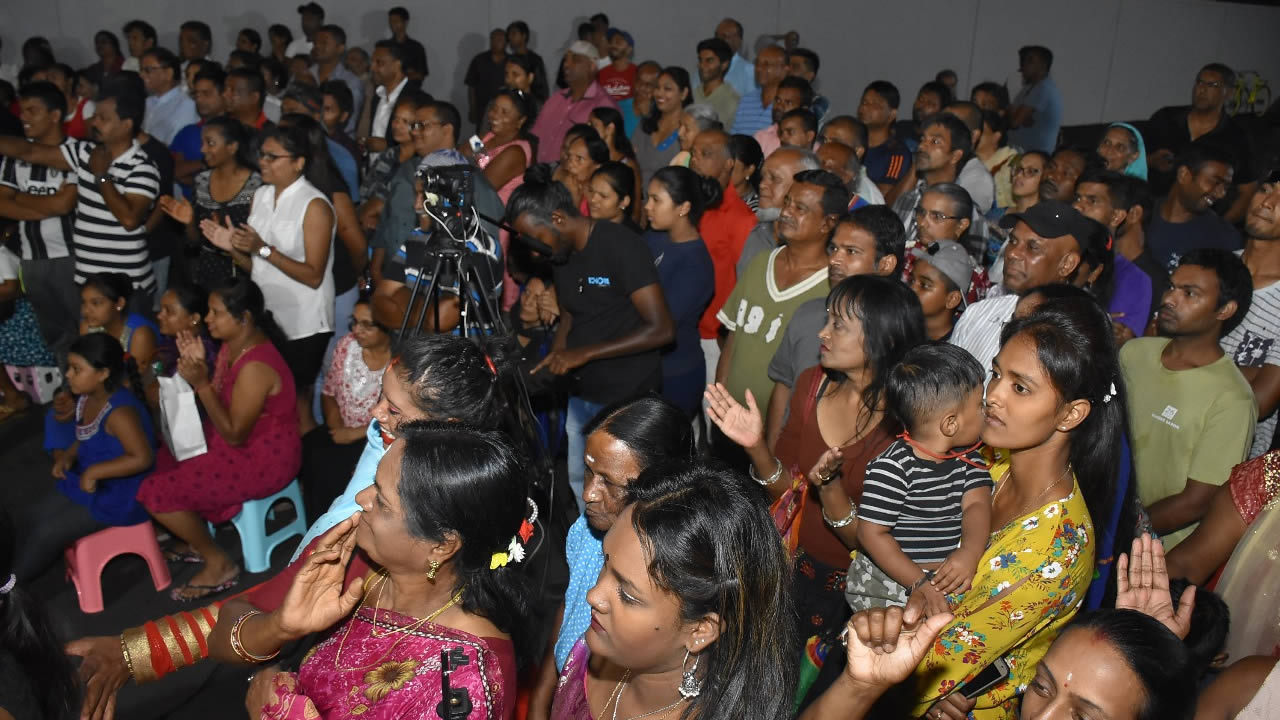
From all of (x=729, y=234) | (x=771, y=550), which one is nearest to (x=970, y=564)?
(x=771, y=550)

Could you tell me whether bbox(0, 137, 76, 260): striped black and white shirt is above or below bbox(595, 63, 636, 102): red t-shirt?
below

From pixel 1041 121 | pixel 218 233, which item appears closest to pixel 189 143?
pixel 218 233

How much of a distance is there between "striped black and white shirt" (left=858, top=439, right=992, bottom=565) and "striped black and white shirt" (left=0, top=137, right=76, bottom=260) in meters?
4.27

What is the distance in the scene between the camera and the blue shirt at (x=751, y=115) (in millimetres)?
6402

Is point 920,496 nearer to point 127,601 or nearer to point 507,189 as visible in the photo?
point 127,601

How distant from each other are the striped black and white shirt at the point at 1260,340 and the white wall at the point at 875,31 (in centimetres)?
763

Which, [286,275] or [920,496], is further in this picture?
[286,275]

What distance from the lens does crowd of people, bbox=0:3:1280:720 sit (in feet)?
5.45

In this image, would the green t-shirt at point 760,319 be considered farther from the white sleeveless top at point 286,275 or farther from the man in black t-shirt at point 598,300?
the white sleeveless top at point 286,275

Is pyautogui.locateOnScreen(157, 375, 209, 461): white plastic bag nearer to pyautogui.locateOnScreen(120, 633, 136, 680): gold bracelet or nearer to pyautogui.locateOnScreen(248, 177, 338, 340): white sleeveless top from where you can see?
pyautogui.locateOnScreen(248, 177, 338, 340): white sleeveless top

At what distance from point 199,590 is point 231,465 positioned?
1.54 feet

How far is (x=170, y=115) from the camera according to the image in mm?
6133

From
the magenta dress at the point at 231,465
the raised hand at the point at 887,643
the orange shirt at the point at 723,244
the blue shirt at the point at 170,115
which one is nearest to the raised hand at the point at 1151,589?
the raised hand at the point at 887,643

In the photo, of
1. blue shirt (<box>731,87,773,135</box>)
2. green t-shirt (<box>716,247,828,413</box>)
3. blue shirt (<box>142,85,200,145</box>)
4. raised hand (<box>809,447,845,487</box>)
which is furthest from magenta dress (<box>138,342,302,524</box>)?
blue shirt (<box>731,87,773,135</box>)
